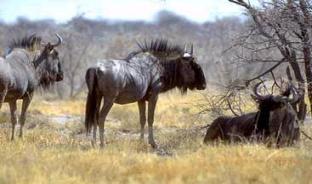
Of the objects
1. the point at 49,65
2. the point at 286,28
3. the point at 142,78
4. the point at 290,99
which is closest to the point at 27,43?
the point at 49,65

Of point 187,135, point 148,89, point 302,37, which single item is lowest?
point 187,135

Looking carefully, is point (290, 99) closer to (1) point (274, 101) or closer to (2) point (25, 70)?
(1) point (274, 101)

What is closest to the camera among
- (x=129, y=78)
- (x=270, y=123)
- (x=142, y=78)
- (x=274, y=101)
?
(x=270, y=123)

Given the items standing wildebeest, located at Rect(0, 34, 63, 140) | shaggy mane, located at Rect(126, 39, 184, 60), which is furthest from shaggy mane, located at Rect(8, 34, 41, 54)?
shaggy mane, located at Rect(126, 39, 184, 60)

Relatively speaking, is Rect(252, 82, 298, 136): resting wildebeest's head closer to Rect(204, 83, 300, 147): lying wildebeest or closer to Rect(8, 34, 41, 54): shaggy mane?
Rect(204, 83, 300, 147): lying wildebeest

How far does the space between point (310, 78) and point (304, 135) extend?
1208mm

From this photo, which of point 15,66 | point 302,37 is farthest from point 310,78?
point 15,66

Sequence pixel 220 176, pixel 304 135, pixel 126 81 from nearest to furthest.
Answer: pixel 220 176, pixel 126 81, pixel 304 135

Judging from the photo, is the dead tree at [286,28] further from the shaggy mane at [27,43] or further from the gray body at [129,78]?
the shaggy mane at [27,43]

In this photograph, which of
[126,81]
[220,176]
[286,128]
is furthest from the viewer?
[126,81]

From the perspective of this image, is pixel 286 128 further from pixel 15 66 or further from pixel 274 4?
pixel 15 66

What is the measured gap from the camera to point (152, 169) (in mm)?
9117

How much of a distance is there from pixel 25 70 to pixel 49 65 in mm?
1168

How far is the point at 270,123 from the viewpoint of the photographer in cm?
1235
